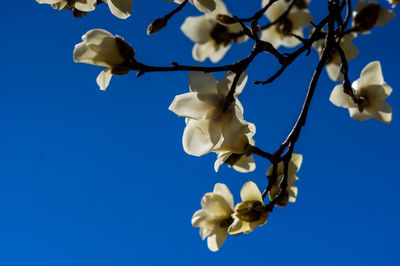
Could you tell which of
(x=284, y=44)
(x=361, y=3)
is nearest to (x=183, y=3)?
(x=284, y=44)

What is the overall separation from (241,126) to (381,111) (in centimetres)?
27

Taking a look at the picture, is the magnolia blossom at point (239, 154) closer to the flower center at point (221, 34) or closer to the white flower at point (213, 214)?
the white flower at point (213, 214)

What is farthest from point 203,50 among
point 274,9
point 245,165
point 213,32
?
point 245,165

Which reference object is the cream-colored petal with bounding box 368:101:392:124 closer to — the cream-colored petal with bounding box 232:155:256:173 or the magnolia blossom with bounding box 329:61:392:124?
the magnolia blossom with bounding box 329:61:392:124

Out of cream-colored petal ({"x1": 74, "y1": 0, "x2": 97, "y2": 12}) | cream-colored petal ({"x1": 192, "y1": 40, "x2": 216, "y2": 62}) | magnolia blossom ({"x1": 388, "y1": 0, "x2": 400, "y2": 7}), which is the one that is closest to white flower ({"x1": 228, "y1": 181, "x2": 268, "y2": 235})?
cream-colored petal ({"x1": 192, "y1": 40, "x2": 216, "y2": 62})

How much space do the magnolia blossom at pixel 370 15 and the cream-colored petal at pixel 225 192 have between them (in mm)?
353

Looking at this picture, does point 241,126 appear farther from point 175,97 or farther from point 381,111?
point 381,111

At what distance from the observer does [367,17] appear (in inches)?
20.7

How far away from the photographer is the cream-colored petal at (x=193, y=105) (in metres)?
0.58

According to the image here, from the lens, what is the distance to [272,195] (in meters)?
0.69

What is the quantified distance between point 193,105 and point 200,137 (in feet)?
0.16

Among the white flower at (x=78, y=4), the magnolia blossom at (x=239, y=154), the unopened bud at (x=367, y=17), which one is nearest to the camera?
the unopened bud at (x=367, y=17)

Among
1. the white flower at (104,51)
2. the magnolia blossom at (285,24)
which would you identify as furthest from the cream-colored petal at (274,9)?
the white flower at (104,51)

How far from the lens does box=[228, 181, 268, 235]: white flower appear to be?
2.11 feet
